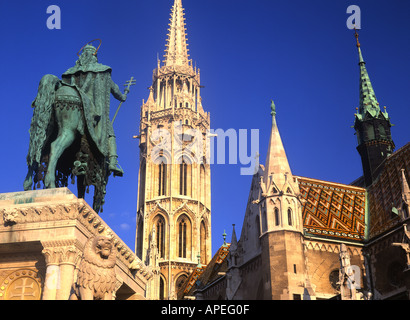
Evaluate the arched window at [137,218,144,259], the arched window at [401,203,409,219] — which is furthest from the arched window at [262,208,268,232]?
the arched window at [137,218,144,259]

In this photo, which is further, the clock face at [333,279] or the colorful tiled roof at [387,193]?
the colorful tiled roof at [387,193]

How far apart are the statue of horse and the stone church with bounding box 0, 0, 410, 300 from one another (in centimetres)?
114

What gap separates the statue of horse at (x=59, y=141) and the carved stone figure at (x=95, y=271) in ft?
7.99

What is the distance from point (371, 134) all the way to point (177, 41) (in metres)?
39.3

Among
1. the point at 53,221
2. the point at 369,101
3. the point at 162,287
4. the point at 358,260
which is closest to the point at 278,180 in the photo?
the point at 358,260

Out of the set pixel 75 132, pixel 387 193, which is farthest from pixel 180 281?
pixel 75 132

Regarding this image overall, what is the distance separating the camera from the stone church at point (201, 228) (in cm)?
1159

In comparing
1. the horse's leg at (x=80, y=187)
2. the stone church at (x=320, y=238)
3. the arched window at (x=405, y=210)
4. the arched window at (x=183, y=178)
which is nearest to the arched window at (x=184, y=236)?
the arched window at (x=183, y=178)

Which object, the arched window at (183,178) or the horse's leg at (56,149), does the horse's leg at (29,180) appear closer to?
the horse's leg at (56,149)

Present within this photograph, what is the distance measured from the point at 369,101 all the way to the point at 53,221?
1553 inches

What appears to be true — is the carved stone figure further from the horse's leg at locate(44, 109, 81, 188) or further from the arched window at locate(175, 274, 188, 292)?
the arched window at locate(175, 274, 188, 292)

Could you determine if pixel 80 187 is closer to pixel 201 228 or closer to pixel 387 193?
pixel 387 193

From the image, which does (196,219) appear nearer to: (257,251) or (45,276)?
(257,251)
